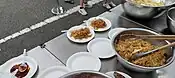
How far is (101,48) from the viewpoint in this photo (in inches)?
47.9

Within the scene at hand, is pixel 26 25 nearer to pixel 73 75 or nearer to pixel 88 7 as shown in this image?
pixel 88 7

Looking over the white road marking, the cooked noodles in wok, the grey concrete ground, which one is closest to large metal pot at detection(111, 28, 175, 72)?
the cooked noodles in wok

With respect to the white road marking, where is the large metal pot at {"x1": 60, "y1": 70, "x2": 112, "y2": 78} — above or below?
below

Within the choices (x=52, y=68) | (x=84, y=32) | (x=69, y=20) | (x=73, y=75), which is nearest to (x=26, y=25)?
(x=69, y=20)

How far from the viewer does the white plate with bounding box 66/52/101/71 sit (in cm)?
108

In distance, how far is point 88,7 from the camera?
257 cm

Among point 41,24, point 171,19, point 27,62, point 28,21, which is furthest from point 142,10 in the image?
point 28,21

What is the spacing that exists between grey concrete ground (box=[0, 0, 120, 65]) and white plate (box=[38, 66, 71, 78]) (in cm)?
96

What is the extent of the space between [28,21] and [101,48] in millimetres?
1327

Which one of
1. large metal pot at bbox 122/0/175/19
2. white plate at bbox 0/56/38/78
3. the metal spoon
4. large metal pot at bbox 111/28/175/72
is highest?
the metal spoon

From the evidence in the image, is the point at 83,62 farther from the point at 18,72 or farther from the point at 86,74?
the point at 18,72

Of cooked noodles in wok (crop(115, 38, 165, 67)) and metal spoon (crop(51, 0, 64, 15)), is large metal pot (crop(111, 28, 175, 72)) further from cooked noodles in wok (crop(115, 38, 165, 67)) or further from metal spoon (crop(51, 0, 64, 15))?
metal spoon (crop(51, 0, 64, 15))

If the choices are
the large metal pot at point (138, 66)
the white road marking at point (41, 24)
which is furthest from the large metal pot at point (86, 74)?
the white road marking at point (41, 24)

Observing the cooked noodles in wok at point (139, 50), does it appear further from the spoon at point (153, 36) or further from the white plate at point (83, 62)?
the white plate at point (83, 62)
